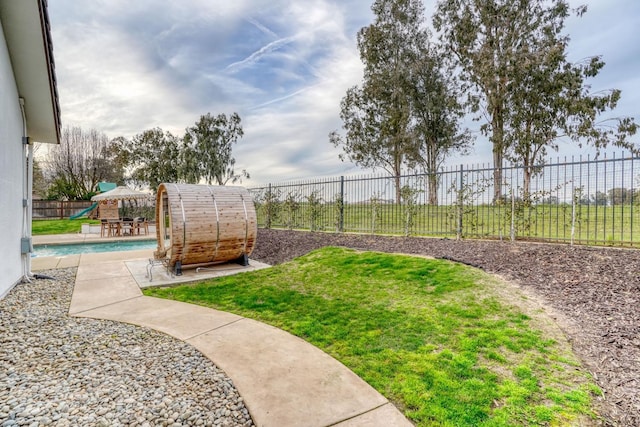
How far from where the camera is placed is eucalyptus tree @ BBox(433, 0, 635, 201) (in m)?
17.5

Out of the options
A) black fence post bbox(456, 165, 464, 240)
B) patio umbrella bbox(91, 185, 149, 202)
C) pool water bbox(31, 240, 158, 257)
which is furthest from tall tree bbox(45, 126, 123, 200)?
black fence post bbox(456, 165, 464, 240)

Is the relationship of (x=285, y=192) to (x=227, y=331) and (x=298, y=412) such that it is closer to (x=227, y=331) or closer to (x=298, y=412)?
(x=227, y=331)

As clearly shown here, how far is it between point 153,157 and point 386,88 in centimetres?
2123

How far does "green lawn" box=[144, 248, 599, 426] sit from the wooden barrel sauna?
0.79 meters

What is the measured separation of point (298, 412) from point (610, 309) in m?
3.96

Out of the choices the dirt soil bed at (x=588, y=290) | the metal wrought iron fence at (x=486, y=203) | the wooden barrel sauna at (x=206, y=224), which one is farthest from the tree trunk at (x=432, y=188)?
the wooden barrel sauna at (x=206, y=224)

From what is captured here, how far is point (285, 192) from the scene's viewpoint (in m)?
12.9

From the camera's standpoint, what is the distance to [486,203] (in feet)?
27.2

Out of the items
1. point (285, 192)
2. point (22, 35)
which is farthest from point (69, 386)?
point (285, 192)

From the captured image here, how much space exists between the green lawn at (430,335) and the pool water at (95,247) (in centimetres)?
903

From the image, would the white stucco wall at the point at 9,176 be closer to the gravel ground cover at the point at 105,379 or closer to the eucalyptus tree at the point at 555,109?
the gravel ground cover at the point at 105,379

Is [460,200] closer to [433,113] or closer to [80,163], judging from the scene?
[433,113]

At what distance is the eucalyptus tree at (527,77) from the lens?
17547mm

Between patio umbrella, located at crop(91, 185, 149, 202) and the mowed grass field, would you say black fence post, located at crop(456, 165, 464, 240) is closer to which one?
the mowed grass field
